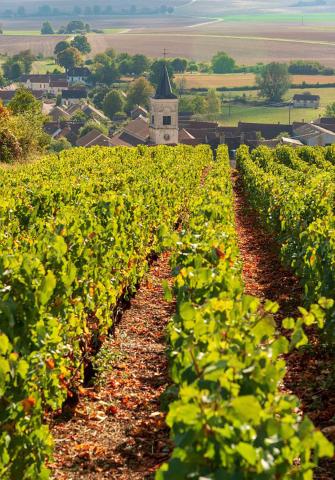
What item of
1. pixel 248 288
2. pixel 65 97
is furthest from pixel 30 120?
pixel 65 97

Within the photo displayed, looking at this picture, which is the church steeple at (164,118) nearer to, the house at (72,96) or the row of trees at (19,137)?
the row of trees at (19,137)

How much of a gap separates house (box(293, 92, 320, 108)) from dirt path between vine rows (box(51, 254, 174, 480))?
157 metres

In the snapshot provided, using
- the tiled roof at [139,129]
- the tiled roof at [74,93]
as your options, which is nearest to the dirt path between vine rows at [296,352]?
the tiled roof at [139,129]

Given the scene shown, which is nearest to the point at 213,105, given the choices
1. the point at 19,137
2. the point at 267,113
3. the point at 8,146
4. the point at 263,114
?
the point at 263,114

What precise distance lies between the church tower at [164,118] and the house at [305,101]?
66.6 meters

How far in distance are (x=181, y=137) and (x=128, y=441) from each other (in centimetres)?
10511

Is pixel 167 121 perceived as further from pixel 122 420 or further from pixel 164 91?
pixel 122 420

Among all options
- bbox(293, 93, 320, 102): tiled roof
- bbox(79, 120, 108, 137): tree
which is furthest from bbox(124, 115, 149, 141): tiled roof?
bbox(293, 93, 320, 102): tiled roof

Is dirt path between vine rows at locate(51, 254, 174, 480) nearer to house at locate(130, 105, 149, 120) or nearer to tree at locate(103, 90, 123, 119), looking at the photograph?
house at locate(130, 105, 149, 120)

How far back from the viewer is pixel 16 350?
6742 millimetres

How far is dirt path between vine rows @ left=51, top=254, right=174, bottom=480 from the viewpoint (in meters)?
7.55

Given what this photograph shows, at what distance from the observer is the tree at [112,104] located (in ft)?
528

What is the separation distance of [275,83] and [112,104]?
38.8m

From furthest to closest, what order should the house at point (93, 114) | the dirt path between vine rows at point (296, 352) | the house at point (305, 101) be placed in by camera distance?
the house at point (305, 101), the house at point (93, 114), the dirt path between vine rows at point (296, 352)
